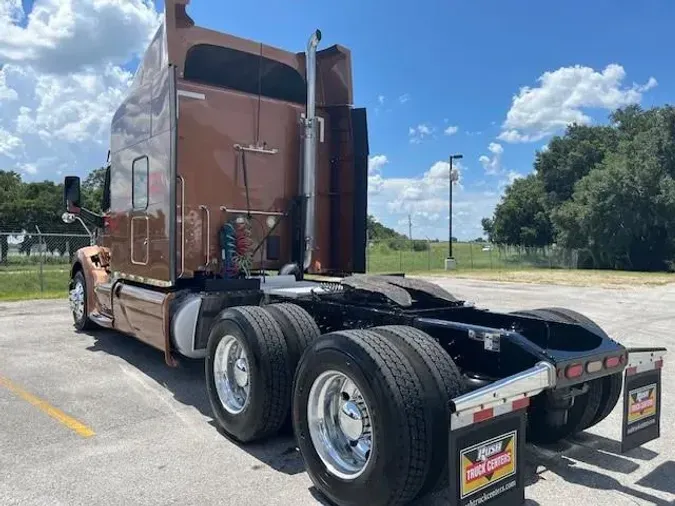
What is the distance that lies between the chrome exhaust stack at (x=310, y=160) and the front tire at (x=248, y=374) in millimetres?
2135

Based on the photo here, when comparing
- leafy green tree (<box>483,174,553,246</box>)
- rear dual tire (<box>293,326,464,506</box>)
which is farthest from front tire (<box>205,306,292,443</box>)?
leafy green tree (<box>483,174,553,246</box>)

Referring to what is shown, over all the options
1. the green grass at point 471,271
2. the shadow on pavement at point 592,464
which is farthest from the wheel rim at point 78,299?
the shadow on pavement at point 592,464

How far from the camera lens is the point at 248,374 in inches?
174

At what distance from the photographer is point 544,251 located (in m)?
42.6

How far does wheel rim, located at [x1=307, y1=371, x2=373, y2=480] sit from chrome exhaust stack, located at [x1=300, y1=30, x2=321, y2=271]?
10.5 feet

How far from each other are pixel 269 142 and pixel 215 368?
9.25 feet

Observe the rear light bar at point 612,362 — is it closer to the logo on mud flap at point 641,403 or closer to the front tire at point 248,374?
the logo on mud flap at point 641,403

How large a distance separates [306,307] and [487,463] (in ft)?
8.12

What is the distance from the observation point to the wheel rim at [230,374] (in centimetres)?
471

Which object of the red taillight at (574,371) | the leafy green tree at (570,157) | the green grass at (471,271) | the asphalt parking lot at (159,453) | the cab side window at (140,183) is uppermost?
the leafy green tree at (570,157)

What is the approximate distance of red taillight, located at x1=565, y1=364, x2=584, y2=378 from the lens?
3.34 meters

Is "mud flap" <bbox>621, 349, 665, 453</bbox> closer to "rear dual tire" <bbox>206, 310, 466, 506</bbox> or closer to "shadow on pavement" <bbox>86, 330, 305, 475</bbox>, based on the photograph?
"rear dual tire" <bbox>206, 310, 466, 506</bbox>

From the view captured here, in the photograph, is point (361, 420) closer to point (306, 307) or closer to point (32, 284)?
point (306, 307)

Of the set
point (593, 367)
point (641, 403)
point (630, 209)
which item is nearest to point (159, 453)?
point (593, 367)
